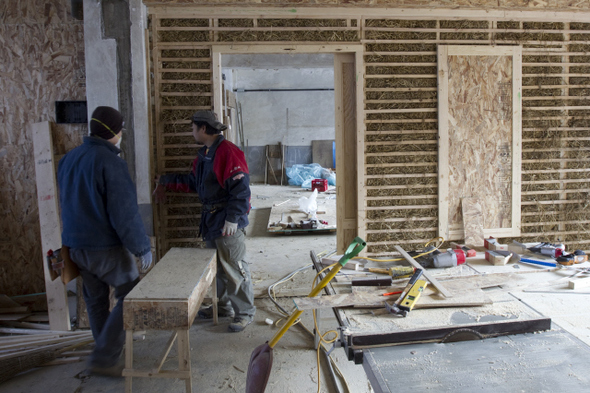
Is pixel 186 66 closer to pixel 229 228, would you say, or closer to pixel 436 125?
pixel 229 228

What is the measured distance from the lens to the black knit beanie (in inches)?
121

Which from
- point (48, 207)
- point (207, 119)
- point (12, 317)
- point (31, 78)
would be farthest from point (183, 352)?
point (31, 78)

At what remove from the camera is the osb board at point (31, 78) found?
14.3ft

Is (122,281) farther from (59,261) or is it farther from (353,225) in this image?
(353,225)

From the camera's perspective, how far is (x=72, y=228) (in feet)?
9.94

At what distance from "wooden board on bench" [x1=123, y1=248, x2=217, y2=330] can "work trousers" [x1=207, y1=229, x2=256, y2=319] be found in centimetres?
75

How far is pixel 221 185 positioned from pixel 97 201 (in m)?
1.16

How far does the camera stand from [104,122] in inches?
121

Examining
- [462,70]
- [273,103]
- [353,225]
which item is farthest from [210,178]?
[273,103]

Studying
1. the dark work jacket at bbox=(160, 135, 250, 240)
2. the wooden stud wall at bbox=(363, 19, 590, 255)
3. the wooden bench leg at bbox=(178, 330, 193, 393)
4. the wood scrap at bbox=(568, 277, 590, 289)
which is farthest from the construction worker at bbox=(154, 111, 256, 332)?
the wood scrap at bbox=(568, 277, 590, 289)

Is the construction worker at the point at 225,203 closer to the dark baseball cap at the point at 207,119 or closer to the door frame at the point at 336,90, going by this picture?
the dark baseball cap at the point at 207,119

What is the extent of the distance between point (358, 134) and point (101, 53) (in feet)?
9.19

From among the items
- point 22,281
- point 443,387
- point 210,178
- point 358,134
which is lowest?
point 22,281

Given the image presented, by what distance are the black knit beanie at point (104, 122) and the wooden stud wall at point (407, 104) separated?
58.5 inches
